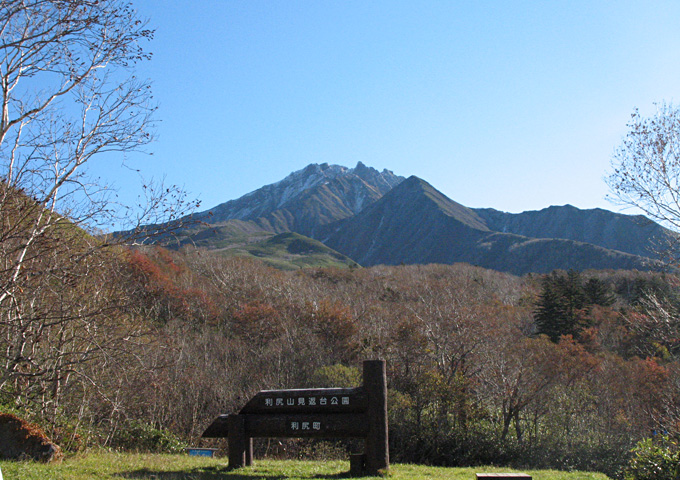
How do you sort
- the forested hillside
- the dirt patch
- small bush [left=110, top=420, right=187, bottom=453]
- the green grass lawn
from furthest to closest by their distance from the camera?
1. small bush [left=110, top=420, right=187, bottom=453]
2. the forested hillside
3. the dirt patch
4. the green grass lawn

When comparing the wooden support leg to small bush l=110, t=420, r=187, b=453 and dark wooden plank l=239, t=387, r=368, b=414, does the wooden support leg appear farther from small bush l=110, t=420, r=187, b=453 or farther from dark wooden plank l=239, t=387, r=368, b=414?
small bush l=110, t=420, r=187, b=453

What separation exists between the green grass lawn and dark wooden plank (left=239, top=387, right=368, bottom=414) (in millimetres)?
1007

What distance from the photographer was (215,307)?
4122 cm

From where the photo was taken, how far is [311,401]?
29.8 ft

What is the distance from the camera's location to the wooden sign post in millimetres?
8695

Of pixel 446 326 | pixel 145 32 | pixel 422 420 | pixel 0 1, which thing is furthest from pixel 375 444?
pixel 446 326

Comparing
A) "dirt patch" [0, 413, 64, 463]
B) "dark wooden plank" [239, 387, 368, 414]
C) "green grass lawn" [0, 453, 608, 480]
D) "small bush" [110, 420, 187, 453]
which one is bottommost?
"small bush" [110, 420, 187, 453]

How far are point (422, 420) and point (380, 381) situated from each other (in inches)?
589

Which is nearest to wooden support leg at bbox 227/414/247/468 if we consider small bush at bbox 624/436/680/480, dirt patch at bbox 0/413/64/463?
dirt patch at bbox 0/413/64/463

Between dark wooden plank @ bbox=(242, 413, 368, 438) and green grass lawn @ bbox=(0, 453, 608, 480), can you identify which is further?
dark wooden plank @ bbox=(242, 413, 368, 438)

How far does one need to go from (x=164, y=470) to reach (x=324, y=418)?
2732 millimetres

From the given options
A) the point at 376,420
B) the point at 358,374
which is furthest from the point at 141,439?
the point at 358,374

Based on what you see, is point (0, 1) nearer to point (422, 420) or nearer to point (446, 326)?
point (422, 420)

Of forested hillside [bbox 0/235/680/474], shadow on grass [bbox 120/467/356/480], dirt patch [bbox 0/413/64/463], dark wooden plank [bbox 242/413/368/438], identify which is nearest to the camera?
shadow on grass [bbox 120/467/356/480]
